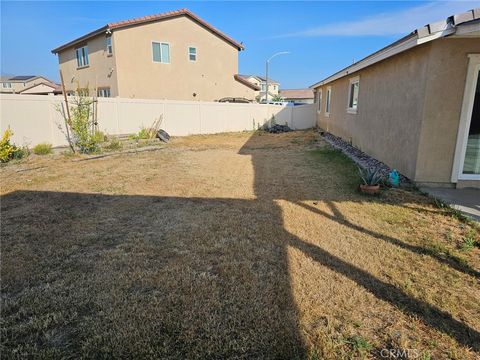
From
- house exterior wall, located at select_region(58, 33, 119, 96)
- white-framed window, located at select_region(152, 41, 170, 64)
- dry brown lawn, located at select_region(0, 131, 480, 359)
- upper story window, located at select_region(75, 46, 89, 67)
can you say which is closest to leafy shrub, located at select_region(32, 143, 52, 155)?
dry brown lawn, located at select_region(0, 131, 480, 359)

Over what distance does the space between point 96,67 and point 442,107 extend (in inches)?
880

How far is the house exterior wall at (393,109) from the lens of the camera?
6.21m

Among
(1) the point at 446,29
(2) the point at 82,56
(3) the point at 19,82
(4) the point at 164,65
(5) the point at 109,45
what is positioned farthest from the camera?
(3) the point at 19,82

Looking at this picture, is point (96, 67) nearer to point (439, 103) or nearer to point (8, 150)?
point (8, 150)

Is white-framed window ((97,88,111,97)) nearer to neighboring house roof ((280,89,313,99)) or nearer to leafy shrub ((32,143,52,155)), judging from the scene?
leafy shrub ((32,143,52,155))

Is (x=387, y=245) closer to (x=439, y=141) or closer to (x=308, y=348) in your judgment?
(x=308, y=348)

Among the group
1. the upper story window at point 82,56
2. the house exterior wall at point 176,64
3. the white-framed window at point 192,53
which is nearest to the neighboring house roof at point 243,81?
the house exterior wall at point 176,64

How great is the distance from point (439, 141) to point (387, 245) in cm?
336

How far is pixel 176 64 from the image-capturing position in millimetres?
21766

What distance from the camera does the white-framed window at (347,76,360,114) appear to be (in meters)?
11.5

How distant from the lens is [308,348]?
88.2 inches

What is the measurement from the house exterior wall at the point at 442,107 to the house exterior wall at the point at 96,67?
1796 centimetres

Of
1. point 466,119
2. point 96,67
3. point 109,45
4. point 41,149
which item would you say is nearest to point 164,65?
point 109,45

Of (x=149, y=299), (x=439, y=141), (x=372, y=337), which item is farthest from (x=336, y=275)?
(x=439, y=141)
